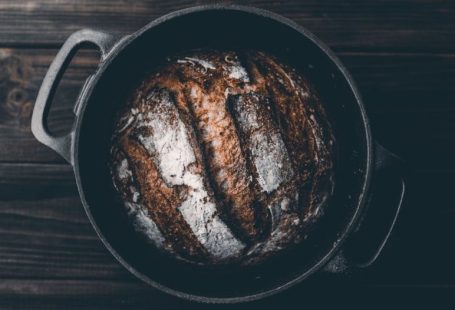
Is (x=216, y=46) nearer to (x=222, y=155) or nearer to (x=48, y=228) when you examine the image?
(x=222, y=155)

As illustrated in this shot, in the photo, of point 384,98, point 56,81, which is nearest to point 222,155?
point 56,81

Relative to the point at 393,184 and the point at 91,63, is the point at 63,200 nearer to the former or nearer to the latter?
the point at 91,63

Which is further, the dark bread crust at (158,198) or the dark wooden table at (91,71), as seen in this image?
the dark wooden table at (91,71)

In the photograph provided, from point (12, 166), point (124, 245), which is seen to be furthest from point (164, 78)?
point (12, 166)

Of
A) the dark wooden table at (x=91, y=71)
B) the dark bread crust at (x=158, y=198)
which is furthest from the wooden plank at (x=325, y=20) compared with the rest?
the dark bread crust at (x=158, y=198)

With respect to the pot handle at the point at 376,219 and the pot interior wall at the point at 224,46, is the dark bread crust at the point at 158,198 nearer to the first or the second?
the pot interior wall at the point at 224,46
